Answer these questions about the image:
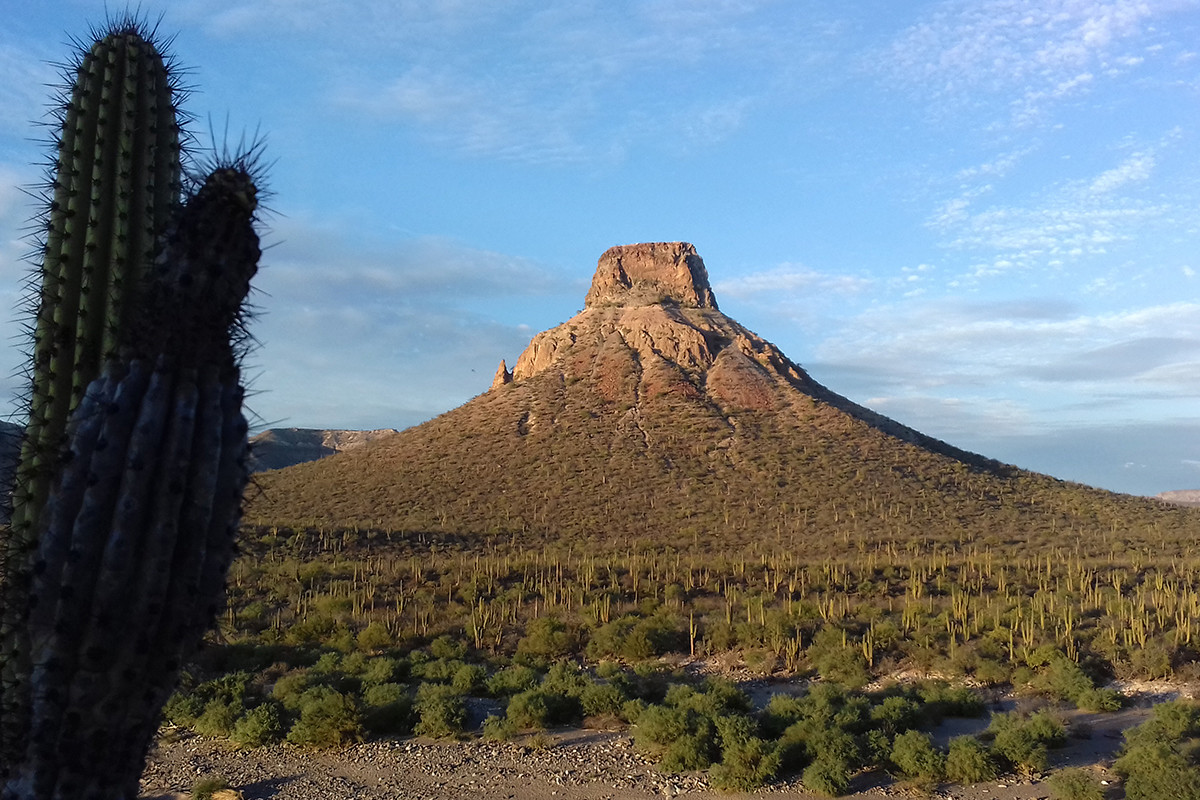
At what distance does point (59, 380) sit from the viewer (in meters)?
4.16

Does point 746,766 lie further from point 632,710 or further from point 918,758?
point 632,710

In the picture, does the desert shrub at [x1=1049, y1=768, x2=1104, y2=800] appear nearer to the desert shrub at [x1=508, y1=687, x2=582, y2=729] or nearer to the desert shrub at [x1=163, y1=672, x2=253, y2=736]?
the desert shrub at [x1=508, y1=687, x2=582, y2=729]

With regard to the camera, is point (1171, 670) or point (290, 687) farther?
point (1171, 670)

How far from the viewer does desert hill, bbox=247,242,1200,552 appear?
1515 inches

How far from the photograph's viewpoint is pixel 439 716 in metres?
10.4

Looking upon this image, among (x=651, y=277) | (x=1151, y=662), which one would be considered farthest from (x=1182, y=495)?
(x=1151, y=662)

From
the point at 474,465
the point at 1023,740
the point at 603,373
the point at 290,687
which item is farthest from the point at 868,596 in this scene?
the point at 603,373

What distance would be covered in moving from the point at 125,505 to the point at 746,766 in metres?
7.44

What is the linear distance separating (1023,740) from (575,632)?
1009cm

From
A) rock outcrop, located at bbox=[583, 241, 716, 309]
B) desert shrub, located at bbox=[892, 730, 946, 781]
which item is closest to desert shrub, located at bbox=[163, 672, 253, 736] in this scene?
desert shrub, located at bbox=[892, 730, 946, 781]

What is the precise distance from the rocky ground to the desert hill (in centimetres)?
2101

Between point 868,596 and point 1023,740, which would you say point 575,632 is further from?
point 1023,740

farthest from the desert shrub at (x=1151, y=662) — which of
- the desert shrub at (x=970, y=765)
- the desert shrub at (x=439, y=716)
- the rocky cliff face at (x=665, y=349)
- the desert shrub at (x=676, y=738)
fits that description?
the rocky cliff face at (x=665, y=349)

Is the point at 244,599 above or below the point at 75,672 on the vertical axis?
below
